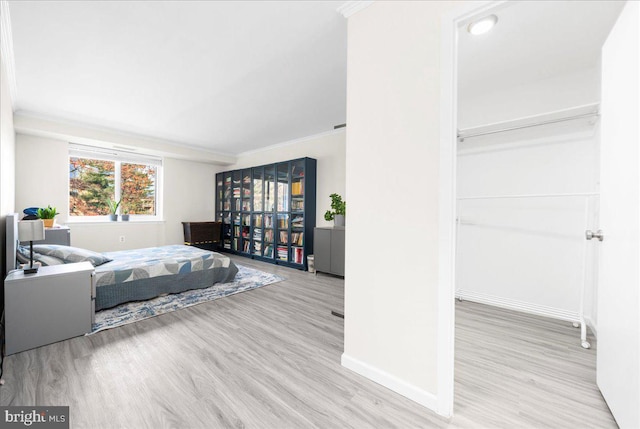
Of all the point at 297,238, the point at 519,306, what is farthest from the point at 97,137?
the point at 519,306

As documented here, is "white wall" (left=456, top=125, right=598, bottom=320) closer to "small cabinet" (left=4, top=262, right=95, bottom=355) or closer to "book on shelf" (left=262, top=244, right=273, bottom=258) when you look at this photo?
"book on shelf" (left=262, top=244, right=273, bottom=258)

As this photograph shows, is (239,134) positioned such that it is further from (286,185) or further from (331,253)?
(331,253)

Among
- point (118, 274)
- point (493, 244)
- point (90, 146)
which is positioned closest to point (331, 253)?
point (493, 244)

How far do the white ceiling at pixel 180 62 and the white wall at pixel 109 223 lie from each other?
0.86 m


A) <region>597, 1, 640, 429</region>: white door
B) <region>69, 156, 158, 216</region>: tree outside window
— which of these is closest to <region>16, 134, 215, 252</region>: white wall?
<region>69, 156, 158, 216</region>: tree outside window

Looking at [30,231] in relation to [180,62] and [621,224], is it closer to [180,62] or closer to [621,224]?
[180,62]

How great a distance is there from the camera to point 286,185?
4848 millimetres

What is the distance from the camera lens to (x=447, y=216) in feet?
4.14

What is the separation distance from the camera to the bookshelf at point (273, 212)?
181 inches

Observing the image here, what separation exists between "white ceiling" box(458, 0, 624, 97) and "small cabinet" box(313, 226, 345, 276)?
2478mm

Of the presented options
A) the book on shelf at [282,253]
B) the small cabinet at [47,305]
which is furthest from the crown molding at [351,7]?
the book on shelf at [282,253]

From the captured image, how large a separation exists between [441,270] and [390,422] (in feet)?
2.57

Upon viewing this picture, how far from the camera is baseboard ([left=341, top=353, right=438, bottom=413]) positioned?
130 centimetres

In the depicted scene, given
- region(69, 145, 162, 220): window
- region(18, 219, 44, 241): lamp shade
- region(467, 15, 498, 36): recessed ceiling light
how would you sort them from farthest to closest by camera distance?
region(69, 145, 162, 220): window → region(18, 219, 44, 241): lamp shade → region(467, 15, 498, 36): recessed ceiling light
